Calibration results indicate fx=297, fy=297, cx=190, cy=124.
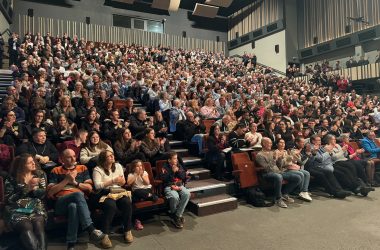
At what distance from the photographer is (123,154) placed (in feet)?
11.9

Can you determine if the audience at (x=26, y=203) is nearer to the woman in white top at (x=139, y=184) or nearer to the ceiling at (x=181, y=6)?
the woman in white top at (x=139, y=184)

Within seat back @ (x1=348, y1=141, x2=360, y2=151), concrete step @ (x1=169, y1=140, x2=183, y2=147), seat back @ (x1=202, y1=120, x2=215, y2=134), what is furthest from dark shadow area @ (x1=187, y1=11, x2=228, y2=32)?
seat back @ (x1=348, y1=141, x2=360, y2=151)

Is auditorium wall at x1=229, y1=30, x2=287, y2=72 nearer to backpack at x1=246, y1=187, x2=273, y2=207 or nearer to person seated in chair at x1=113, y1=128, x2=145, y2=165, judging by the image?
backpack at x1=246, y1=187, x2=273, y2=207

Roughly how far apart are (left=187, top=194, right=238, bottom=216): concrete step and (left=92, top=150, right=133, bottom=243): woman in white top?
3.02 ft

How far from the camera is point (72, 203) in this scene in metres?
2.68

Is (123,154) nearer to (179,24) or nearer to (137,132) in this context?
(137,132)

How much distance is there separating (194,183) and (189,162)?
0.56 m

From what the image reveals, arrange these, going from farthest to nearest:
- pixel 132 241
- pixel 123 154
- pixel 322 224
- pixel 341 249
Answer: pixel 123 154 < pixel 322 224 < pixel 132 241 < pixel 341 249

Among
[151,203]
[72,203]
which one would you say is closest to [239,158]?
[151,203]

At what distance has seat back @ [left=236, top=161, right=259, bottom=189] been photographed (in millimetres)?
3972

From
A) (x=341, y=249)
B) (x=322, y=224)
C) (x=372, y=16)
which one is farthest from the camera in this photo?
(x=372, y=16)

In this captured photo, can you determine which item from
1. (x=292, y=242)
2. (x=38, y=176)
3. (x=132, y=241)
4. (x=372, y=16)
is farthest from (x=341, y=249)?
(x=372, y=16)

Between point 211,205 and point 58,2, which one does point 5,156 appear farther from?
point 58,2

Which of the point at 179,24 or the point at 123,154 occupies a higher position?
the point at 179,24
